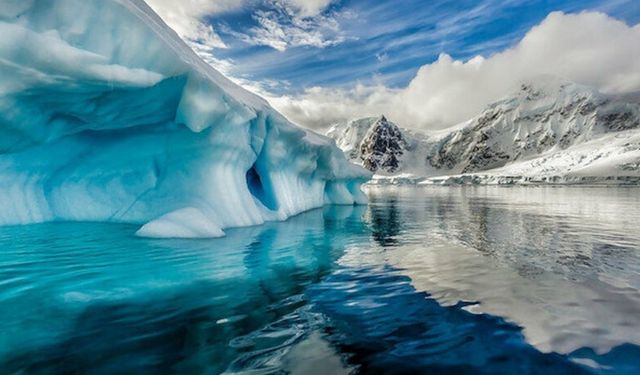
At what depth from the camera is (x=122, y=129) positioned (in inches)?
478

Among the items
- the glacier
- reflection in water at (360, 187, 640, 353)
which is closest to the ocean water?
reflection in water at (360, 187, 640, 353)

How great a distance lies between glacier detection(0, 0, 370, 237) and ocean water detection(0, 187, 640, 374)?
294 cm

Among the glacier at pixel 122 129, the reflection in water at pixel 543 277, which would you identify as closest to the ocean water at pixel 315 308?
the reflection in water at pixel 543 277

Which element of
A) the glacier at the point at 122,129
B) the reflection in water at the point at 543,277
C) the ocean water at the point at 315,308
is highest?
the glacier at the point at 122,129

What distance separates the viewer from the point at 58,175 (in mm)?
12773

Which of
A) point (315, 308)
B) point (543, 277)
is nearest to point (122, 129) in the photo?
point (315, 308)

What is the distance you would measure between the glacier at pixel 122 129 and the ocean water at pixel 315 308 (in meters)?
2.94

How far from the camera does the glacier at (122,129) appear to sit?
7.48 m

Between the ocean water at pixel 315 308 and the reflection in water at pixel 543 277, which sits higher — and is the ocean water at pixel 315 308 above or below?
above

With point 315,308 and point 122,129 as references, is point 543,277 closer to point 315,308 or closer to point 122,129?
point 315,308

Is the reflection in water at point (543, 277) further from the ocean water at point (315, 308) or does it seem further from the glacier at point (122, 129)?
the glacier at point (122, 129)

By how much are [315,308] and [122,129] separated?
410 inches

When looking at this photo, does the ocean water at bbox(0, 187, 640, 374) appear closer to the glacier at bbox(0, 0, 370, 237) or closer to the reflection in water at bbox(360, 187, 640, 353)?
the reflection in water at bbox(360, 187, 640, 353)

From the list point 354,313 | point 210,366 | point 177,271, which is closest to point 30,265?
point 177,271
